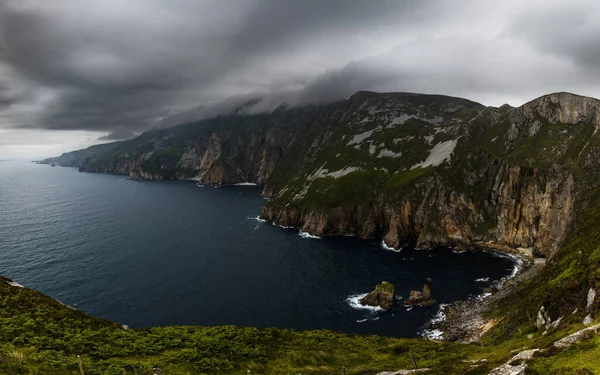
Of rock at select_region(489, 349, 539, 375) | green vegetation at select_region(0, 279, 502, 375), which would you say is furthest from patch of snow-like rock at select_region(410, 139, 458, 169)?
rock at select_region(489, 349, 539, 375)

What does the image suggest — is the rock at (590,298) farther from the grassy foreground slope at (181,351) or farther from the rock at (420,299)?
the rock at (420,299)

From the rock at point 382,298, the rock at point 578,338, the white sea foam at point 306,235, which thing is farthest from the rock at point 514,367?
the white sea foam at point 306,235

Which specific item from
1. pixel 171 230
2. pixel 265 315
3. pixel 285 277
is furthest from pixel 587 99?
pixel 171 230

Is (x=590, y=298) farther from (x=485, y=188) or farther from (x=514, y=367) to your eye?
(x=485, y=188)

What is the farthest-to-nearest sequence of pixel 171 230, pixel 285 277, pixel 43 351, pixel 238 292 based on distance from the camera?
pixel 171 230 → pixel 285 277 → pixel 238 292 → pixel 43 351

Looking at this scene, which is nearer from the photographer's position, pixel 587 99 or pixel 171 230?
pixel 587 99

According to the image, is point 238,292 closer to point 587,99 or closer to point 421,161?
point 421,161

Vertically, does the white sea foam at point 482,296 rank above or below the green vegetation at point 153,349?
below
